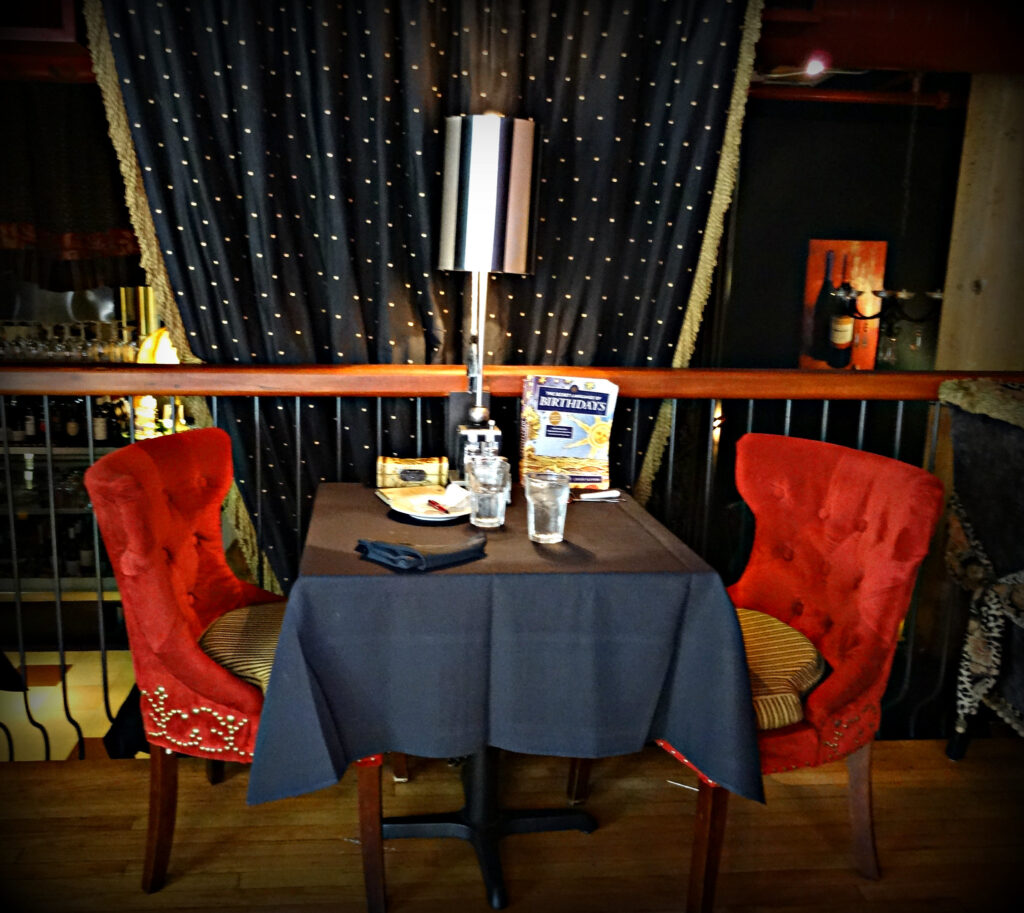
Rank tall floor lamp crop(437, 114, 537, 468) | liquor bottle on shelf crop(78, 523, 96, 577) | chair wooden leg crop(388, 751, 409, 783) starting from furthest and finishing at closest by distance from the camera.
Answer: liquor bottle on shelf crop(78, 523, 96, 577) → chair wooden leg crop(388, 751, 409, 783) → tall floor lamp crop(437, 114, 537, 468)

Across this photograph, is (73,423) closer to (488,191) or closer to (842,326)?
(488,191)

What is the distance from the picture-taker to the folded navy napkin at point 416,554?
5.07 feet

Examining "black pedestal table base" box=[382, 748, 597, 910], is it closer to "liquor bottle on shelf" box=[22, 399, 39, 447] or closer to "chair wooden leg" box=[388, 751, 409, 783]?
"chair wooden leg" box=[388, 751, 409, 783]

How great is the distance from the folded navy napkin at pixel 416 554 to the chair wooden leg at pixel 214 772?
0.97 metres

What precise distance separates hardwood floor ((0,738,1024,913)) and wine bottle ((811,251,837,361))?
7.58 ft

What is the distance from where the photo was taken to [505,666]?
1.57 m

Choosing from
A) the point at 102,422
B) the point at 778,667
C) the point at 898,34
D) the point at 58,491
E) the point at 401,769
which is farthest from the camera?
the point at 58,491

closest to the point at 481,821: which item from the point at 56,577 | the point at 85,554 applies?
the point at 56,577

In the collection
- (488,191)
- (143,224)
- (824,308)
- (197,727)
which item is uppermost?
(488,191)

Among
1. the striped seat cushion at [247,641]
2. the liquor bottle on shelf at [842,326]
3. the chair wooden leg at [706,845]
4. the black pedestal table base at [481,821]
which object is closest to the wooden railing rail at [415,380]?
the striped seat cushion at [247,641]

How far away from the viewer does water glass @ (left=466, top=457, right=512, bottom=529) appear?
1.84m

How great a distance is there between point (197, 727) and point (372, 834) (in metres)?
0.39

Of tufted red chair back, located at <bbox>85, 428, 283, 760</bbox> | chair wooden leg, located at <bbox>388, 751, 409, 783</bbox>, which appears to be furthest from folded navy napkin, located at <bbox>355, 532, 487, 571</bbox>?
chair wooden leg, located at <bbox>388, 751, 409, 783</bbox>

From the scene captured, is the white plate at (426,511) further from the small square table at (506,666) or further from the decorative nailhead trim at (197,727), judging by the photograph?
the decorative nailhead trim at (197,727)
